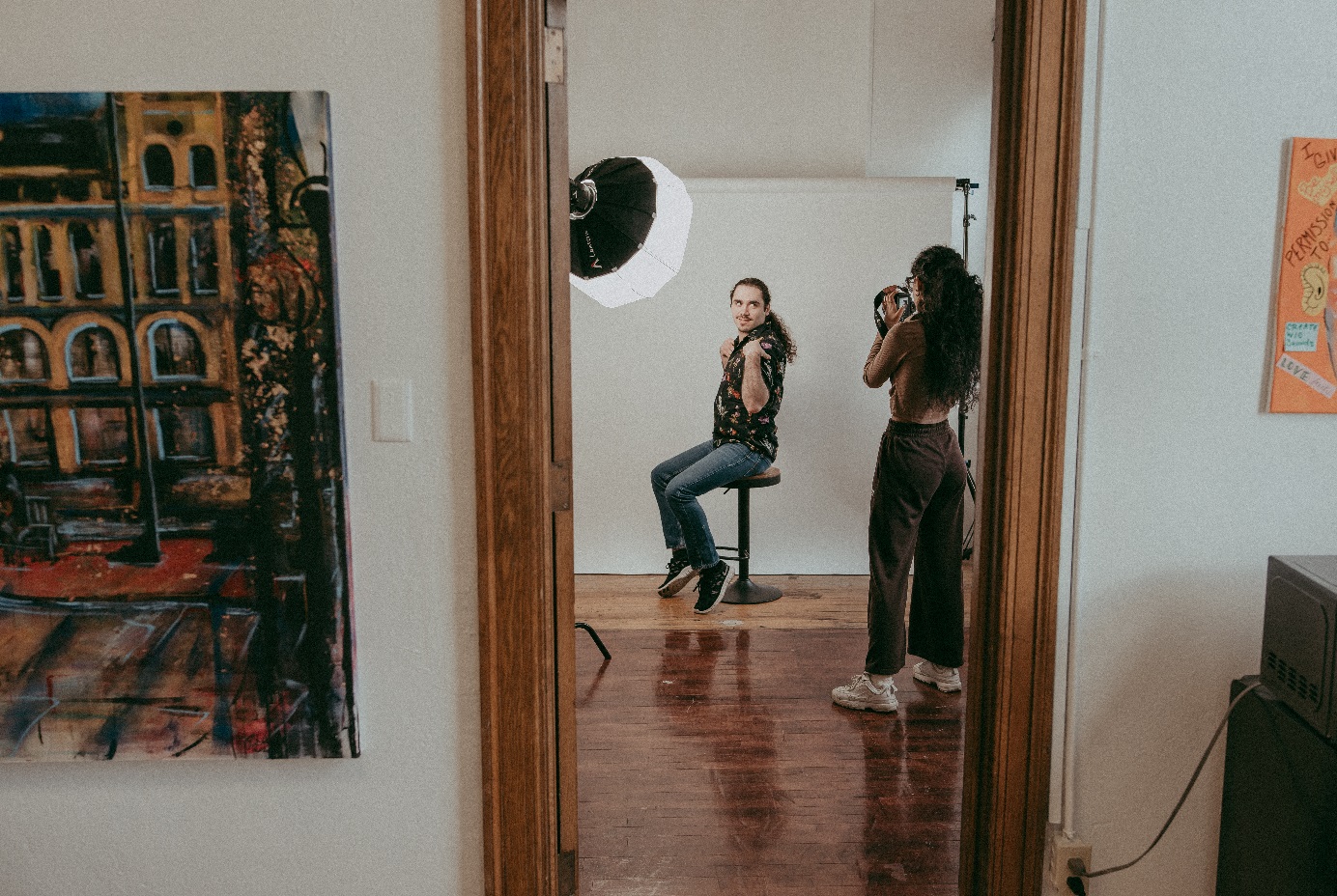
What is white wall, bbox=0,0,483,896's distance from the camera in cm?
166

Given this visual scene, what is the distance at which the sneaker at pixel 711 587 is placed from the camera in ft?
14.4

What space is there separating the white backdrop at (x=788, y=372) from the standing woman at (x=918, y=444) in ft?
5.02

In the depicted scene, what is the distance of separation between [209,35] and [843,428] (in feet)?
12.0

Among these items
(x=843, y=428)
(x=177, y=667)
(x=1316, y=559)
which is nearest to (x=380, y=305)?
(x=177, y=667)

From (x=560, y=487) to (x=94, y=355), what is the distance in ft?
2.90

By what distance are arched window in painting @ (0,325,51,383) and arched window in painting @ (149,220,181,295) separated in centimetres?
25

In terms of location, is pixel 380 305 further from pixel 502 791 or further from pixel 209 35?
pixel 502 791

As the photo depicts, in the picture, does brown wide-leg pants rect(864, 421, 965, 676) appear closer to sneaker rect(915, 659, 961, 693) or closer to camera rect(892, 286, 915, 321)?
sneaker rect(915, 659, 961, 693)

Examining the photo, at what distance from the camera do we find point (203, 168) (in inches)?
65.2

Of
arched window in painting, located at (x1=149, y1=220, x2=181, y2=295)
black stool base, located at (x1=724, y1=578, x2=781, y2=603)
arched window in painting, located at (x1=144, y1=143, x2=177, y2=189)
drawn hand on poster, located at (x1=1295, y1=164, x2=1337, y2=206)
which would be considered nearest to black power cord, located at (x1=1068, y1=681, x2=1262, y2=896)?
drawn hand on poster, located at (x1=1295, y1=164, x2=1337, y2=206)

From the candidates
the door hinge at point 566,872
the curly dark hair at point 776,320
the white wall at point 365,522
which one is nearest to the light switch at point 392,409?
the white wall at point 365,522

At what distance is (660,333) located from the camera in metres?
4.78

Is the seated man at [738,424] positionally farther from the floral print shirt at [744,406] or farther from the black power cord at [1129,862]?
the black power cord at [1129,862]

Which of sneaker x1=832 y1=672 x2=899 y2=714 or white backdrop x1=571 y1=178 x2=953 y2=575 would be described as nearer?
sneaker x1=832 y1=672 x2=899 y2=714
